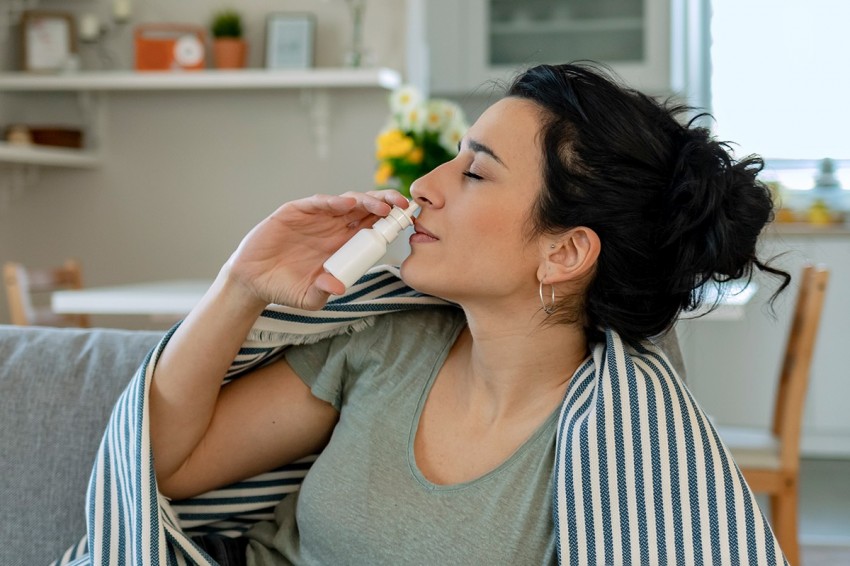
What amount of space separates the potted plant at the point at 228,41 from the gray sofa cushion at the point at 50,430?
2615 millimetres

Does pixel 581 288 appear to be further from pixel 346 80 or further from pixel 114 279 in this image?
pixel 114 279

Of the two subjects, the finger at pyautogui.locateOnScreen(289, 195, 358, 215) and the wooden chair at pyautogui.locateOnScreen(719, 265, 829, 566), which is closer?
the finger at pyautogui.locateOnScreen(289, 195, 358, 215)

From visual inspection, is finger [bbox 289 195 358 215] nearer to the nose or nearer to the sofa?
the nose

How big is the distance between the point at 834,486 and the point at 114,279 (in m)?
2.93

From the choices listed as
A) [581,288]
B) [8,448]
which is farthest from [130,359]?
[581,288]

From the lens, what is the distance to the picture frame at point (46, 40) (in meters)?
3.96

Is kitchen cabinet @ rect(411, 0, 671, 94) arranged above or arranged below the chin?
above

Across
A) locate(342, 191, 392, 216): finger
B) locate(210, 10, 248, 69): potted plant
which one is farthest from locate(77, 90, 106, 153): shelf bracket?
locate(342, 191, 392, 216): finger

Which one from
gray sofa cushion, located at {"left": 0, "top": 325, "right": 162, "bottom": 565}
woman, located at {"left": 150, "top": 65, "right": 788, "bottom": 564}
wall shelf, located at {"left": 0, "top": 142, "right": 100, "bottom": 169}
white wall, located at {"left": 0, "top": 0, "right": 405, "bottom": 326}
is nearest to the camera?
woman, located at {"left": 150, "top": 65, "right": 788, "bottom": 564}

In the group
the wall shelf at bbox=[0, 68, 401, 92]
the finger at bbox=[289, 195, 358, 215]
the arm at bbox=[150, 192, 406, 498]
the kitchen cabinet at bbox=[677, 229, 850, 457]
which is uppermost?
the wall shelf at bbox=[0, 68, 401, 92]

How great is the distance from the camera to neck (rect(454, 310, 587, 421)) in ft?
3.96

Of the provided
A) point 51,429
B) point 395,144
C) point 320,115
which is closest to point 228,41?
point 320,115

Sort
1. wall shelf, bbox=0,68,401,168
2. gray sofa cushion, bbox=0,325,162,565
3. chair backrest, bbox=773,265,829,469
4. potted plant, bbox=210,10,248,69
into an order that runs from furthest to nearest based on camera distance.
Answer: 1. potted plant, bbox=210,10,248,69
2. wall shelf, bbox=0,68,401,168
3. chair backrest, bbox=773,265,829,469
4. gray sofa cushion, bbox=0,325,162,565

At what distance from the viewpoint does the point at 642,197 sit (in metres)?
1.16
